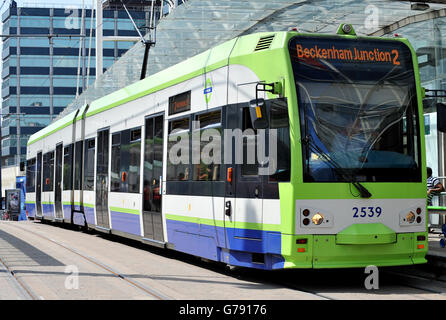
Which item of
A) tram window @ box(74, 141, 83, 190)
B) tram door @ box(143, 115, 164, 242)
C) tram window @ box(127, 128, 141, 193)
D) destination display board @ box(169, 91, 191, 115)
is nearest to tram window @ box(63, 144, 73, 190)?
tram window @ box(74, 141, 83, 190)

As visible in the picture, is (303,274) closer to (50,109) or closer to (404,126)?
(404,126)

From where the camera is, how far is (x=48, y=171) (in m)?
24.8

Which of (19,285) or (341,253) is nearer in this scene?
(341,253)

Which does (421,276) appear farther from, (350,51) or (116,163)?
(116,163)

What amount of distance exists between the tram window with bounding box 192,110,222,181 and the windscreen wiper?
1671mm

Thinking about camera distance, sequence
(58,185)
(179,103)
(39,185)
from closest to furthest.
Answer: (179,103), (58,185), (39,185)

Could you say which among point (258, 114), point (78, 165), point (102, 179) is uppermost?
point (258, 114)

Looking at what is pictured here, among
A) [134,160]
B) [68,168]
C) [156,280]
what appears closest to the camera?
[156,280]

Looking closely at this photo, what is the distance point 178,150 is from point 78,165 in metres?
8.53

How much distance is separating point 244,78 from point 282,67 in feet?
2.72

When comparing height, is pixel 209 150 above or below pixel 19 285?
above

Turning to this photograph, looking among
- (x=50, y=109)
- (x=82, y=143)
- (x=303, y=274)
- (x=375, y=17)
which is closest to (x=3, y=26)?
(x=50, y=109)

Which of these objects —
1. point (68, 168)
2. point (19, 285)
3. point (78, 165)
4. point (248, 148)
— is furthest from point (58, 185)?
point (248, 148)

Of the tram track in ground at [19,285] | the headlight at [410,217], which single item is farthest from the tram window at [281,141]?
the tram track in ground at [19,285]
